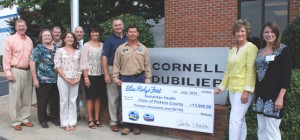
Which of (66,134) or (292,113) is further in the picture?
(66,134)

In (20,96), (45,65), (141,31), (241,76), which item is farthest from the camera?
(141,31)

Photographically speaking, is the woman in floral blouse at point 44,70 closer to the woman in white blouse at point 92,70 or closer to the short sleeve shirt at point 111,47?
the woman in white blouse at point 92,70

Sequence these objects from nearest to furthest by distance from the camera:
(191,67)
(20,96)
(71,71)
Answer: (191,67), (71,71), (20,96)

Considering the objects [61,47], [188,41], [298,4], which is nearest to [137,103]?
[61,47]

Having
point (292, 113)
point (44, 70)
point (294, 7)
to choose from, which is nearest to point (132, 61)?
point (44, 70)

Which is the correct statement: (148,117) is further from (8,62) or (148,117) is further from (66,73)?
(8,62)

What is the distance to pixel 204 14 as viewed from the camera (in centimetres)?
795

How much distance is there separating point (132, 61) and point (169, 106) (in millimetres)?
860

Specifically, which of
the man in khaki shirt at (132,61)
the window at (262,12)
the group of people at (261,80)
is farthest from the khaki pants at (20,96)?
the window at (262,12)

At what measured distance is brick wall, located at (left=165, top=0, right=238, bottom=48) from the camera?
25.1ft

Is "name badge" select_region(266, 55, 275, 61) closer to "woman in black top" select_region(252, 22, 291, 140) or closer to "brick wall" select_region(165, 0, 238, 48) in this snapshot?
"woman in black top" select_region(252, 22, 291, 140)

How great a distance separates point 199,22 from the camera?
26.4 ft

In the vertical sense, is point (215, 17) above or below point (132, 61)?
above

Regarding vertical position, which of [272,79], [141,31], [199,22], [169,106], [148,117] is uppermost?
[199,22]
